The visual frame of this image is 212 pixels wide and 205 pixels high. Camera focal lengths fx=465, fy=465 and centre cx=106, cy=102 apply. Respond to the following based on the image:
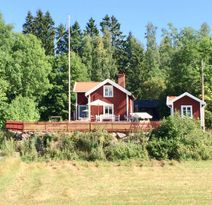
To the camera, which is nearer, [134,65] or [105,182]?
[105,182]

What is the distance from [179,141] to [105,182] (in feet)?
30.7

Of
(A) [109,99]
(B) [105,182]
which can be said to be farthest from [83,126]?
(A) [109,99]

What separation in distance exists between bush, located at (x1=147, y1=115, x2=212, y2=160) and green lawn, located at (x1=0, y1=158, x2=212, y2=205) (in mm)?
1157

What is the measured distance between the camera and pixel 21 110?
4350 centimetres

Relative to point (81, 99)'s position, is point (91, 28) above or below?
above

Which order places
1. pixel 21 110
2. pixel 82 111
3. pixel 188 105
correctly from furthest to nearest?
pixel 82 111 < pixel 21 110 < pixel 188 105

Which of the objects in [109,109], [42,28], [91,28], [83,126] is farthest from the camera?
[91,28]

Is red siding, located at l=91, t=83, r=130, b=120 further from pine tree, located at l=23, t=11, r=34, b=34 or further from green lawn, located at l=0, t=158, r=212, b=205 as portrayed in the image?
pine tree, located at l=23, t=11, r=34, b=34

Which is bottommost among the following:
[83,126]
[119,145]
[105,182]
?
[105,182]

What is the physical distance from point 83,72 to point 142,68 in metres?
16.5

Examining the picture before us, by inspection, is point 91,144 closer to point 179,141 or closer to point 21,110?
point 179,141

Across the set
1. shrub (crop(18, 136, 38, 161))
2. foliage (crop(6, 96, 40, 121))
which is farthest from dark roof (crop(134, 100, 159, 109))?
shrub (crop(18, 136, 38, 161))

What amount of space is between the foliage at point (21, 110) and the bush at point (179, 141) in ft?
50.6

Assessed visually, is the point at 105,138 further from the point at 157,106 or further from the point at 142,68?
the point at 142,68
